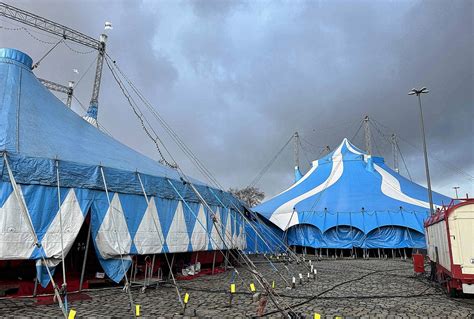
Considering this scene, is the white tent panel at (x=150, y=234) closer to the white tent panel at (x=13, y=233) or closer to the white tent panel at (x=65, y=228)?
the white tent panel at (x=65, y=228)

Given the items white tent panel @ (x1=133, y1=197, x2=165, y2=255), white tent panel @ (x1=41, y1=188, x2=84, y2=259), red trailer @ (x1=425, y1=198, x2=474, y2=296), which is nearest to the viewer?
red trailer @ (x1=425, y1=198, x2=474, y2=296)

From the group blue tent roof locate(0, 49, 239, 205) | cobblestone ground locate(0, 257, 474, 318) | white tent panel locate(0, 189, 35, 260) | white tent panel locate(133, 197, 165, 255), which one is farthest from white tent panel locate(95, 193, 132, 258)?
white tent panel locate(0, 189, 35, 260)

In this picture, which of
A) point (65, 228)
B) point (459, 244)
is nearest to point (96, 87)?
point (65, 228)

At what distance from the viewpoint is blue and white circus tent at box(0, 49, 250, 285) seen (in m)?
6.39

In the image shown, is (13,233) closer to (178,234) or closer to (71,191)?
(71,191)

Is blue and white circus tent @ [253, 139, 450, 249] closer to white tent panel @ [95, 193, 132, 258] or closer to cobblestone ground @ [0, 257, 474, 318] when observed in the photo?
cobblestone ground @ [0, 257, 474, 318]

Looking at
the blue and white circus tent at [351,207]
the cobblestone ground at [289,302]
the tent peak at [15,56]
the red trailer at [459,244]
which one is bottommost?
the cobblestone ground at [289,302]

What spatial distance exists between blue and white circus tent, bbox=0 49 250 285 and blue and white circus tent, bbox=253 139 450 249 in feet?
34.3

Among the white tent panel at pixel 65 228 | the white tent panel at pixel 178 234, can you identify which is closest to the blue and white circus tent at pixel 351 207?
the white tent panel at pixel 178 234

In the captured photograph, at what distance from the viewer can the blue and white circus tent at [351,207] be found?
17.7 m

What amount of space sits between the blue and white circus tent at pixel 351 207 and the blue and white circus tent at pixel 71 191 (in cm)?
1046

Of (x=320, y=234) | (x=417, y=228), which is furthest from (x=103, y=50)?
(x=417, y=228)

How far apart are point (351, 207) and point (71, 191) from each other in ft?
50.8

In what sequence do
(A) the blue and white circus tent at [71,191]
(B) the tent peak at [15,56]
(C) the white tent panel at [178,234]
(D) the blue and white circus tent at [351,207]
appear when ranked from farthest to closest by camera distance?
(D) the blue and white circus tent at [351,207] < (B) the tent peak at [15,56] < (C) the white tent panel at [178,234] < (A) the blue and white circus tent at [71,191]
